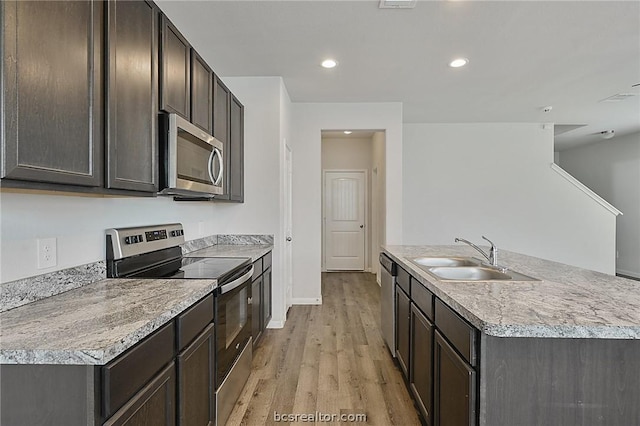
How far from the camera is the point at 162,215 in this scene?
2.54 m

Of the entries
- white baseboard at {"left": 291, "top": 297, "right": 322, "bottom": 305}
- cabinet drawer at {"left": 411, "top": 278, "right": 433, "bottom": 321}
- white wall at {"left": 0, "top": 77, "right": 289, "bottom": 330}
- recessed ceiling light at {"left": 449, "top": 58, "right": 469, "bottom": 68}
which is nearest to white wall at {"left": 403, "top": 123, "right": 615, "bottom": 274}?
white baseboard at {"left": 291, "top": 297, "right": 322, "bottom": 305}

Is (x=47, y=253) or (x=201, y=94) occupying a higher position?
(x=201, y=94)

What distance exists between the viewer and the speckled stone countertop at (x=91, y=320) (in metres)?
0.94

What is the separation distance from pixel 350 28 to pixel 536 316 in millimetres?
2379

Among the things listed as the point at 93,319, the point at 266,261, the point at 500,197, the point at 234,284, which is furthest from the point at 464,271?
the point at 500,197

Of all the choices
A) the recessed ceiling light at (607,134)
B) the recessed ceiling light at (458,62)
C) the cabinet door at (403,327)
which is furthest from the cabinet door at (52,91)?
the recessed ceiling light at (607,134)

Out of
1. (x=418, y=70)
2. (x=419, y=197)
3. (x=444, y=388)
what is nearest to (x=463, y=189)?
(x=419, y=197)

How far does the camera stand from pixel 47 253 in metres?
1.50

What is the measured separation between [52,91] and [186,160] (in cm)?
93

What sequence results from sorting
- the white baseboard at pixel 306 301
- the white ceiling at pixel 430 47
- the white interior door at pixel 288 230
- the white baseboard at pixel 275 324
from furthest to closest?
the white baseboard at pixel 306 301 → the white interior door at pixel 288 230 → the white baseboard at pixel 275 324 → the white ceiling at pixel 430 47

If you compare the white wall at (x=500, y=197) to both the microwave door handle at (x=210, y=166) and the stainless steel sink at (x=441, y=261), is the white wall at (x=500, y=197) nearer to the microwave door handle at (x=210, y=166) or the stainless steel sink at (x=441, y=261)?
the stainless steel sink at (x=441, y=261)

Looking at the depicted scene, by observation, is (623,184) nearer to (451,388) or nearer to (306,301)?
(306,301)

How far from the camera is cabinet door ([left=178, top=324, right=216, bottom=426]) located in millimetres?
1456

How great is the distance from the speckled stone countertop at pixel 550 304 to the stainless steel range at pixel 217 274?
3.72ft
